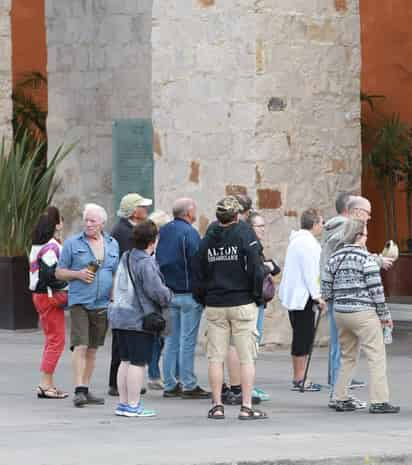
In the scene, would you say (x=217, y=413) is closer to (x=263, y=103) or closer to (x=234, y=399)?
(x=234, y=399)

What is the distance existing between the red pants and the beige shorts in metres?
1.44

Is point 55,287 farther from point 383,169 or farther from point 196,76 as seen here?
point 383,169

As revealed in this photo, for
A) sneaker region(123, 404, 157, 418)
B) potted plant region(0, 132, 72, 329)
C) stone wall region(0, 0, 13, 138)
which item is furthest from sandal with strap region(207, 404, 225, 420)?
stone wall region(0, 0, 13, 138)

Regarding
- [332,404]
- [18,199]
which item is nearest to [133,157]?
[18,199]

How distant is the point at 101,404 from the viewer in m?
11.7

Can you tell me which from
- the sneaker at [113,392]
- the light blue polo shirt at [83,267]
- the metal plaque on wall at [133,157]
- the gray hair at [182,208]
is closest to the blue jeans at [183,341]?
the sneaker at [113,392]

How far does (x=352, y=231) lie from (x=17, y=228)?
6756 millimetres

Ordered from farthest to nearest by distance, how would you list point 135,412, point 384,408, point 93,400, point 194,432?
1. point 93,400
2. point 384,408
3. point 135,412
4. point 194,432

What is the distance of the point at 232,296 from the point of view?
10930 mm

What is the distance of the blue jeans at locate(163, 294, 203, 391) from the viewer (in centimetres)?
1212

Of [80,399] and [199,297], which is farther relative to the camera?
[80,399]

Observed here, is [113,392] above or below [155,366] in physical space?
below

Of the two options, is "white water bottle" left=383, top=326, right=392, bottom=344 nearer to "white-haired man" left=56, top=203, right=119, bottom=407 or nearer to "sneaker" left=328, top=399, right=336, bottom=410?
"sneaker" left=328, top=399, right=336, bottom=410

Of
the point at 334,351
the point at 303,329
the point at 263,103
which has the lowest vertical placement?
the point at 334,351
